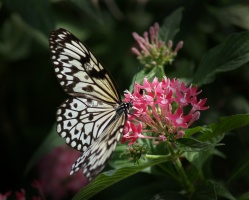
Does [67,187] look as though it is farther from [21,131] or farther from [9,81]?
[9,81]

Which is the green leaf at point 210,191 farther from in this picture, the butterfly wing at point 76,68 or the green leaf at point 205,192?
the butterfly wing at point 76,68

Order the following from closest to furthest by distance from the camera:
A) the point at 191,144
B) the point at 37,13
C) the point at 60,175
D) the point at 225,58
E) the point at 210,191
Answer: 1. the point at 191,144
2. the point at 210,191
3. the point at 225,58
4. the point at 37,13
5. the point at 60,175

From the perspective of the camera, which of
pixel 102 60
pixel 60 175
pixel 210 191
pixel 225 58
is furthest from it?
pixel 102 60

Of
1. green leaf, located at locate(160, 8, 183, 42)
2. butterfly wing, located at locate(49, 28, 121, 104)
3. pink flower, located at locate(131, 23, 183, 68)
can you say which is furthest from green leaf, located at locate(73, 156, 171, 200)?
green leaf, located at locate(160, 8, 183, 42)

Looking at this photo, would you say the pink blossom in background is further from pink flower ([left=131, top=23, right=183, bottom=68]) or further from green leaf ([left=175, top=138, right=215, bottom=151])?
green leaf ([left=175, top=138, right=215, bottom=151])

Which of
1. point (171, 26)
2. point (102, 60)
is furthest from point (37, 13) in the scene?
point (102, 60)

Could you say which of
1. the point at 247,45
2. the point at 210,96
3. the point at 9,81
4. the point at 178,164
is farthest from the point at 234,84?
the point at 9,81

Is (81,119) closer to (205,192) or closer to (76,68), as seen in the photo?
(76,68)
